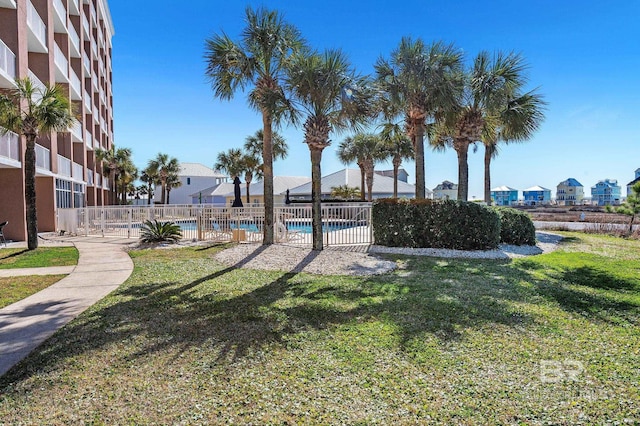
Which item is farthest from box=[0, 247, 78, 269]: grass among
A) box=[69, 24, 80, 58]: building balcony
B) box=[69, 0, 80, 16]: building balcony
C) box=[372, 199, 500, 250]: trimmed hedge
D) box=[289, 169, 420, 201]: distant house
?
box=[289, 169, 420, 201]: distant house

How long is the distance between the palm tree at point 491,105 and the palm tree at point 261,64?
21.6ft

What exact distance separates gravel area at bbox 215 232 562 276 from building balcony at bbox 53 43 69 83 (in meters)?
17.5

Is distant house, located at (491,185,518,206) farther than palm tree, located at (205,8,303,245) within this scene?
Yes

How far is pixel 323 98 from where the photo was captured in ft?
38.1

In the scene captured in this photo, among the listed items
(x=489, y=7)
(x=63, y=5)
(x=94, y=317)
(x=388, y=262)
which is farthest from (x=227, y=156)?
(x=94, y=317)

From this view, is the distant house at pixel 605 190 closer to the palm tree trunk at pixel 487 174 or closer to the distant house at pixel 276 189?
the distant house at pixel 276 189

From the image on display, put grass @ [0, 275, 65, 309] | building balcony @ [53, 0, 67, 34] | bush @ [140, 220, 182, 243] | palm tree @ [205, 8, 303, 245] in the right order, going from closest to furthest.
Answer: grass @ [0, 275, 65, 309], palm tree @ [205, 8, 303, 245], bush @ [140, 220, 182, 243], building balcony @ [53, 0, 67, 34]

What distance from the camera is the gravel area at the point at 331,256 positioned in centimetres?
950

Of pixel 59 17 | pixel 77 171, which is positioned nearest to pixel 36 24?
pixel 59 17

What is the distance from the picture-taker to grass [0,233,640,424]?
304 cm

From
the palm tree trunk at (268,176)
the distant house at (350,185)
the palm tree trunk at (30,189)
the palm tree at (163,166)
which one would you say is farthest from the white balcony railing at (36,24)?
the distant house at (350,185)

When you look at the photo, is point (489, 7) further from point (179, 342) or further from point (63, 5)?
point (63, 5)

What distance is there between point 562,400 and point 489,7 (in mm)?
16339

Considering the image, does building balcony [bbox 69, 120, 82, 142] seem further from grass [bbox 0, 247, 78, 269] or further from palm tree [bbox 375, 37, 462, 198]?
palm tree [bbox 375, 37, 462, 198]
